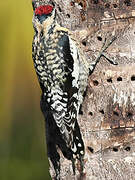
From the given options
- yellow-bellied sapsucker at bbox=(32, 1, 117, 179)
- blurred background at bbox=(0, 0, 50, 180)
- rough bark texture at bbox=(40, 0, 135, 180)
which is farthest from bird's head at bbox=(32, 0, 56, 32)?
blurred background at bbox=(0, 0, 50, 180)

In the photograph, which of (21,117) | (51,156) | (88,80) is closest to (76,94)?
(88,80)

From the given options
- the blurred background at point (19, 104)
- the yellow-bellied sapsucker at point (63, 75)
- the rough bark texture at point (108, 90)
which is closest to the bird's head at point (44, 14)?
the yellow-bellied sapsucker at point (63, 75)

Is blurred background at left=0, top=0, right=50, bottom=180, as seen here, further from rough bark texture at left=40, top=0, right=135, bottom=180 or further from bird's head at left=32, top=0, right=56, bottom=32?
rough bark texture at left=40, top=0, right=135, bottom=180

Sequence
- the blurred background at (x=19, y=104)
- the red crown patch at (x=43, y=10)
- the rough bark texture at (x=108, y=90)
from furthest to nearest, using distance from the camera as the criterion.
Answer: the blurred background at (x=19, y=104) < the red crown patch at (x=43, y=10) < the rough bark texture at (x=108, y=90)

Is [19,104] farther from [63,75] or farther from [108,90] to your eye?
[108,90]

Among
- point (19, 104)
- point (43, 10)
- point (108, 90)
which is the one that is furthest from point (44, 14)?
point (19, 104)

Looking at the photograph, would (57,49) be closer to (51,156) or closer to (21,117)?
(51,156)

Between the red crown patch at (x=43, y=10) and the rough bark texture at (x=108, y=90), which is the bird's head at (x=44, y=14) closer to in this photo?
the red crown patch at (x=43, y=10)
